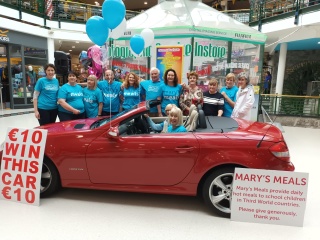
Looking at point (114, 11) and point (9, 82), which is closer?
point (114, 11)

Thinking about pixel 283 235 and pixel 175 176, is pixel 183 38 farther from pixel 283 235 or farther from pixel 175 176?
pixel 283 235

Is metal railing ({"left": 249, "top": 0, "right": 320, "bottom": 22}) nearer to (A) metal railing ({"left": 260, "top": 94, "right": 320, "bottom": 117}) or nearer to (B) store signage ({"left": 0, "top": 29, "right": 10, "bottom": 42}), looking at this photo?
(A) metal railing ({"left": 260, "top": 94, "right": 320, "bottom": 117})

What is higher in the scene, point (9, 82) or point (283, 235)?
point (9, 82)

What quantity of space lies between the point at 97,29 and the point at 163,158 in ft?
6.95

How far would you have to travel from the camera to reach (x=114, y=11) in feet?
10.8

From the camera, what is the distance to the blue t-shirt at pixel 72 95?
3820mm

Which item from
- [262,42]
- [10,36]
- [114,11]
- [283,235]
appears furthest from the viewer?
[10,36]

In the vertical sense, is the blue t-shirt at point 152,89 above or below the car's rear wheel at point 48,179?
above

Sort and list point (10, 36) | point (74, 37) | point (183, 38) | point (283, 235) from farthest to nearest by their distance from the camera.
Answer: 1. point (74, 37)
2. point (10, 36)
3. point (183, 38)
4. point (283, 235)

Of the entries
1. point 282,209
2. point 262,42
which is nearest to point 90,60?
point 262,42

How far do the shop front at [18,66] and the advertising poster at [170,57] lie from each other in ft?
23.3

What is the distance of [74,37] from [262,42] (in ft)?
34.0

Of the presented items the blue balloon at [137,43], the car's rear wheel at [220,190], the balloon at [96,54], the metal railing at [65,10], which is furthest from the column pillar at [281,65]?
the car's rear wheel at [220,190]

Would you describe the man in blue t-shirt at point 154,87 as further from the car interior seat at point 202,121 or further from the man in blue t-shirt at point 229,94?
the car interior seat at point 202,121
